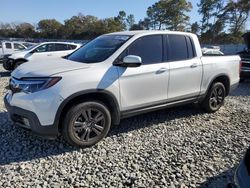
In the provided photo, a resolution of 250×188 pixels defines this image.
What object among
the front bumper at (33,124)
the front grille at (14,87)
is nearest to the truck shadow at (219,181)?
the front bumper at (33,124)

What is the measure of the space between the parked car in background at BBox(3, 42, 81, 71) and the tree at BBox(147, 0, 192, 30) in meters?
60.0

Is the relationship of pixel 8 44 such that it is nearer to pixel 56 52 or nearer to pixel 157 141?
pixel 56 52

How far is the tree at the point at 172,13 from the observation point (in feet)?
231

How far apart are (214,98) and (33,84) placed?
163 inches

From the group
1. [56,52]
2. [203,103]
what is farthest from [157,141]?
[56,52]

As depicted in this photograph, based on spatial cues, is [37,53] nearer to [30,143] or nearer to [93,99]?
[30,143]

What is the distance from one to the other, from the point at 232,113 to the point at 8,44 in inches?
652

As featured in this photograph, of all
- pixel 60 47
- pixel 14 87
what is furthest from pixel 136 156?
pixel 60 47

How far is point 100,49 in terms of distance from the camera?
192 inches

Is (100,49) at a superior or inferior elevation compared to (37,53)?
superior

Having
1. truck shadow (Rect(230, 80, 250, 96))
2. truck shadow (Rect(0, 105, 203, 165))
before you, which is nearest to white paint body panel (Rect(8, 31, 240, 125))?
truck shadow (Rect(0, 105, 203, 165))

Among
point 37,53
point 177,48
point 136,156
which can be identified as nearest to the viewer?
point 136,156

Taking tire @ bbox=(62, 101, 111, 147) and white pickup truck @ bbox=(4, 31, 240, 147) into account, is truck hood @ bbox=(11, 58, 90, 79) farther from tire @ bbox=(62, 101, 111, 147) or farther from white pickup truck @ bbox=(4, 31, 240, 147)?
tire @ bbox=(62, 101, 111, 147)

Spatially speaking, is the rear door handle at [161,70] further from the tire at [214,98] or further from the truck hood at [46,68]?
the tire at [214,98]
